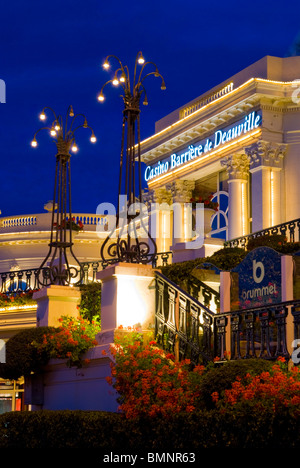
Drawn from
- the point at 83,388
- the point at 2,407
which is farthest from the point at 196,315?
the point at 2,407

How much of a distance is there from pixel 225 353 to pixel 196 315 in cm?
120

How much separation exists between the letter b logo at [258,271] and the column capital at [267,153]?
775 inches

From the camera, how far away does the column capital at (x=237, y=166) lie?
3381cm

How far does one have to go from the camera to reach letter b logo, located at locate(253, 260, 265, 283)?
12620 mm

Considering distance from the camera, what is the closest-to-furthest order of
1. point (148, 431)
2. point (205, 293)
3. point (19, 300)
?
1. point (148, 431)
2. point (205, 293)
3. point (19, 300)

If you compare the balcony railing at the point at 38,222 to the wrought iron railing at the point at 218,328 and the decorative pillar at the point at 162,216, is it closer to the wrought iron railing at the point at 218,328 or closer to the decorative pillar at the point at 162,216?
the decorative pillar at the point at 162,216

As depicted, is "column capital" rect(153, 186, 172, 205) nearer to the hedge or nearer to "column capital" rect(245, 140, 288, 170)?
"column capital" rect(245, 140, 288, 170)

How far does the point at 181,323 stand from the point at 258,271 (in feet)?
5.03

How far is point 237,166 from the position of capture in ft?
A: 111

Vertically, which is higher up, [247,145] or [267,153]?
[247,145]

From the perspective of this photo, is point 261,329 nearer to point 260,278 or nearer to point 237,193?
point 260,278

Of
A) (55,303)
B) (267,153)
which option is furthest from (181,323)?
(267,153)

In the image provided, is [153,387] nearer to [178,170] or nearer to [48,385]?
[48,385]

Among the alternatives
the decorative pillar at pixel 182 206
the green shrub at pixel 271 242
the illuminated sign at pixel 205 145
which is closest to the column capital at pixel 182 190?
the decorative pillar at pixel 182 206
